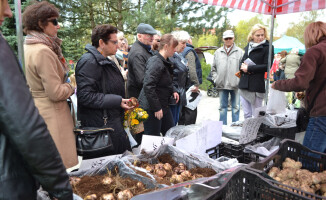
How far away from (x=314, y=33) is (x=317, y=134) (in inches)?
37.9

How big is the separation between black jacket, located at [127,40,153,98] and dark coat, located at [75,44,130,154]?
1008 mm

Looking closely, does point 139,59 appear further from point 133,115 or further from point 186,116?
point 186,116

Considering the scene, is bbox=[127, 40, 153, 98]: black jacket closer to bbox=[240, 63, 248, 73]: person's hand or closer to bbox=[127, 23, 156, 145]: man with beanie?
bbox=[127, 23, 156, 145]: man with beanie

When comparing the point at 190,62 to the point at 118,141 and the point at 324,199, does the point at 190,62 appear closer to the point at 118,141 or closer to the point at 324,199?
the point at 118,141

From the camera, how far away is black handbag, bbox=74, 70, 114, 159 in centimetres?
229

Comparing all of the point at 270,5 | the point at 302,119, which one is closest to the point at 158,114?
the point at 302,119

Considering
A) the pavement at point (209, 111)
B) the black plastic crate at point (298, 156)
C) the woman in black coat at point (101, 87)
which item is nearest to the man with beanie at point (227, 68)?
the pavement at point (209, 111)

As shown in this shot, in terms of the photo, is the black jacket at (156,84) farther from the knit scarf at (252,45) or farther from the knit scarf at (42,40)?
the knit scarf at (252,45)

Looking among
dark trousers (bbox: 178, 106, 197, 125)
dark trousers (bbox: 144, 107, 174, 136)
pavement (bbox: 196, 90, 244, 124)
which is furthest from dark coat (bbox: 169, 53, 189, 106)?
pavement (bbox: 196, 90, 244, 124)

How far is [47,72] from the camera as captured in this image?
2.05 metres

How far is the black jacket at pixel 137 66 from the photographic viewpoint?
3572mm

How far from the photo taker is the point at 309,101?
258cm

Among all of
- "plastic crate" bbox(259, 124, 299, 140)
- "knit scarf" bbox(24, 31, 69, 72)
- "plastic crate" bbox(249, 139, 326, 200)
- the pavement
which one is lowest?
the pavement

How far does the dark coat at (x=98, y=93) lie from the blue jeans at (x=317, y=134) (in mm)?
1767
